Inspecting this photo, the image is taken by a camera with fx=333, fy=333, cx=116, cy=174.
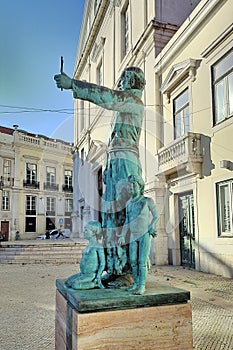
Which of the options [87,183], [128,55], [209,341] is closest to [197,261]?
[209,341]

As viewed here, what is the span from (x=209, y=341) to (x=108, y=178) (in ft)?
6.43

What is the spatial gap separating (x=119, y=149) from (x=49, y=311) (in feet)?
10.0

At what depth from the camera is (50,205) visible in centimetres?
3341

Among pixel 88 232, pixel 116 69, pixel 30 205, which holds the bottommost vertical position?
pixel 88 232

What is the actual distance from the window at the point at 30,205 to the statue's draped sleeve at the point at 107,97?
30.4 meters

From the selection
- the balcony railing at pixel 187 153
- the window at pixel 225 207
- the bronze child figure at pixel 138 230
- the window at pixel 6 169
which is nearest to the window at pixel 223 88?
the balcony railing at pixel 187 153

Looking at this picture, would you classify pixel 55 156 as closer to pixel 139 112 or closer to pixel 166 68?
pixel 166 68

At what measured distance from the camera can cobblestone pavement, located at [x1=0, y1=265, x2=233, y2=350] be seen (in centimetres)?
337

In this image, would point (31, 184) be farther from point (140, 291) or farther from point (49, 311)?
point (140, 291)

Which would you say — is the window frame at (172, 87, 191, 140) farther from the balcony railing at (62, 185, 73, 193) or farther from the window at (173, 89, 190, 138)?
the balcony railing at (62, 185, 73, 193)

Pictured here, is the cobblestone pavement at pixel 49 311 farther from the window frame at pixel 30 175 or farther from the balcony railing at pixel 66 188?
the balcony railing at pixel 66 188

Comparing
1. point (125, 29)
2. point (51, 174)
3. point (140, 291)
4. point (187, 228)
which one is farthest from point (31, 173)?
point (140, 291)

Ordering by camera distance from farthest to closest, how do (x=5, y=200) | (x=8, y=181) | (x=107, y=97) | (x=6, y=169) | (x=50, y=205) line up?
1. (x=50, y=205)
2. (x=6, y=169)
3. (x=8, y=181)
4. (x=5, y=200)
5. (x=107, y=97)

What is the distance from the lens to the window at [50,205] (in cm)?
3291
